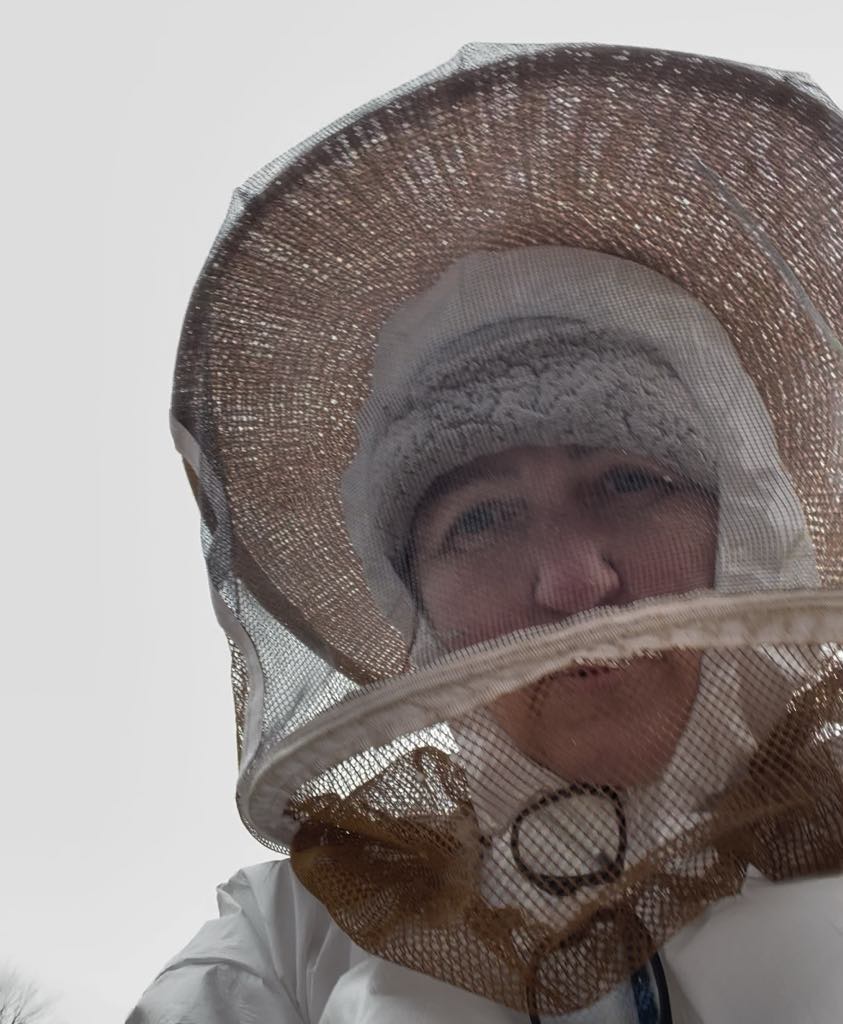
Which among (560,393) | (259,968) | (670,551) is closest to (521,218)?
(560,393)

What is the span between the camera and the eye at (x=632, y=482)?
726 millimetres

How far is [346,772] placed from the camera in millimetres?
683

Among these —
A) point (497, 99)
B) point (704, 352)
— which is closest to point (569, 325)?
point (704, 352)

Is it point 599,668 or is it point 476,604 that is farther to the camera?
point 476,604

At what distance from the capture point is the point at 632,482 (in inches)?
28.6

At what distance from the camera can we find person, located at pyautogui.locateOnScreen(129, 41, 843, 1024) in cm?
63

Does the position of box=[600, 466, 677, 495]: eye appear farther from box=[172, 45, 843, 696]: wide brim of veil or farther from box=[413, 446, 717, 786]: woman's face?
box=[172, 45, 843, 696]: wide brim of veil

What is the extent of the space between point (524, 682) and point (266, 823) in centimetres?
25

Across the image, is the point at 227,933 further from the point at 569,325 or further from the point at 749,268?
the point at 749,268

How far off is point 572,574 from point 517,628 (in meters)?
0.06

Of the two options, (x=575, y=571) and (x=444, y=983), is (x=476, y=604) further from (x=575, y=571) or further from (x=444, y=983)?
(x=444, y=983)

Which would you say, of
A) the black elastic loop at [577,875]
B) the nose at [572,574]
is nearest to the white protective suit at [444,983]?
the black elastic loop at [577,875]

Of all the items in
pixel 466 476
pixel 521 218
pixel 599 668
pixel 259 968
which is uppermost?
pixel 521 218

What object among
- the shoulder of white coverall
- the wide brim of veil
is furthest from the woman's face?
the shoulder of white coverall
